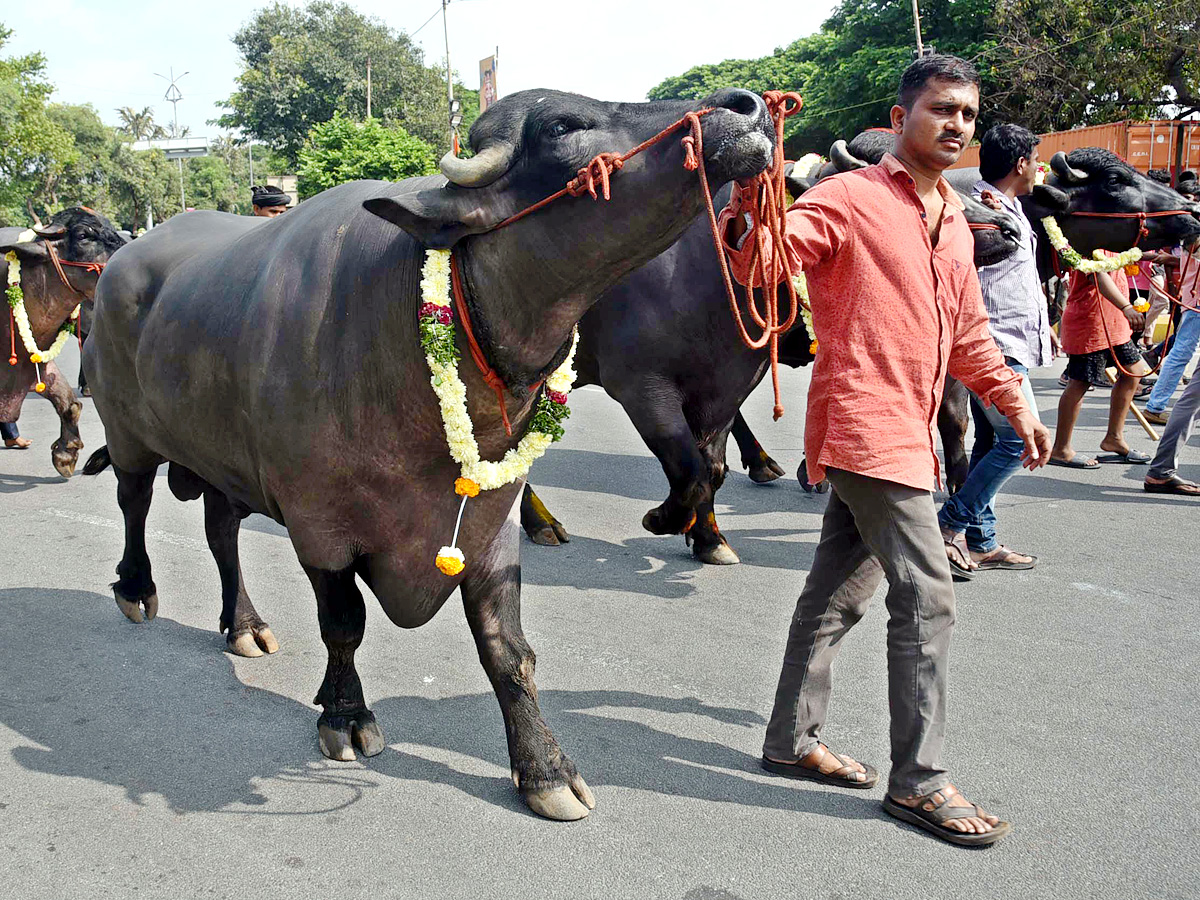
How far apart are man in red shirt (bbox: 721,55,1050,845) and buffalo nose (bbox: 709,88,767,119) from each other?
44 centimetres

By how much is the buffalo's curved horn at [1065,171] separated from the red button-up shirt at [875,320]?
3789mm

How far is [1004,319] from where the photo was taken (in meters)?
5.43

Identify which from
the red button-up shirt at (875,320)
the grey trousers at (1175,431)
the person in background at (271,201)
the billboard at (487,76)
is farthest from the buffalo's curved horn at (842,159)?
the billboard at (487,76)

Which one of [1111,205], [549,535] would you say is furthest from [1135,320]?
[549,535]

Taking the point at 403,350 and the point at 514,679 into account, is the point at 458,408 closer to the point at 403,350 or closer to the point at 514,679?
the point at 403,350

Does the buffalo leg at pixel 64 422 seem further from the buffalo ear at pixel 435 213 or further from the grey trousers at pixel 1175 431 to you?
the grey trousers at pixel 1175 431

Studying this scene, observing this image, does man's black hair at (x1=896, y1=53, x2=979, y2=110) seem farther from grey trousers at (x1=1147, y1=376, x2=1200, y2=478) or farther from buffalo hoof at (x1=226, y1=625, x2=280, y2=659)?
grey trousers at (x1=1147, y1=376, x2=1200, y2=478)

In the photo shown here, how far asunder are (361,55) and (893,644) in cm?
5142

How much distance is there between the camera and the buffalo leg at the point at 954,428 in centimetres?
607

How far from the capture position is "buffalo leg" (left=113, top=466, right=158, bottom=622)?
4.73m

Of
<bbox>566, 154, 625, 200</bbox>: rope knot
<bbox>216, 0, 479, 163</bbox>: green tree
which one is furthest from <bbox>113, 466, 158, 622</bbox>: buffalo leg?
<bbox>216, 0, 479, 163</bbox>: green tree

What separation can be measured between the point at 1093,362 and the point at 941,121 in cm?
574

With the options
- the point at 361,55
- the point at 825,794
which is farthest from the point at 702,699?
the point at 361,55

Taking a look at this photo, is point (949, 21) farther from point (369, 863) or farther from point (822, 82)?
point (369, 863)
